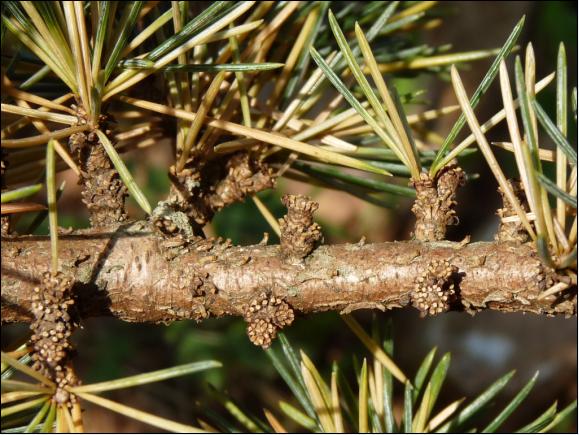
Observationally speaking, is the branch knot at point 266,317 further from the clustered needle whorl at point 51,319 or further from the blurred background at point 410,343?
the blurred background at point 410,343

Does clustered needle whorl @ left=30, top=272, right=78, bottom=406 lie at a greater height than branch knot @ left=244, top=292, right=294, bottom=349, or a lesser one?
greater

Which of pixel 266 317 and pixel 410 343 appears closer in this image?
pixel 266 317

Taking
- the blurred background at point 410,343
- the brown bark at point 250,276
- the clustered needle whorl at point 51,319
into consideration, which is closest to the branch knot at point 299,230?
the brown bark at point 250,276

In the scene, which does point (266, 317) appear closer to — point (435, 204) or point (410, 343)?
point (435, 204)

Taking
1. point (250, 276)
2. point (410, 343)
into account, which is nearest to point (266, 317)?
point (250, 276)

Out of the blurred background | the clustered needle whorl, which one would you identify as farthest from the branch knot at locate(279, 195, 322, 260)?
the blurred background

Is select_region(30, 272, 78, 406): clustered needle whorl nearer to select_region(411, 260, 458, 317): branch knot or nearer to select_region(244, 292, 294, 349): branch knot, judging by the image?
select_region(244, 292, 294, 349): branch knot
